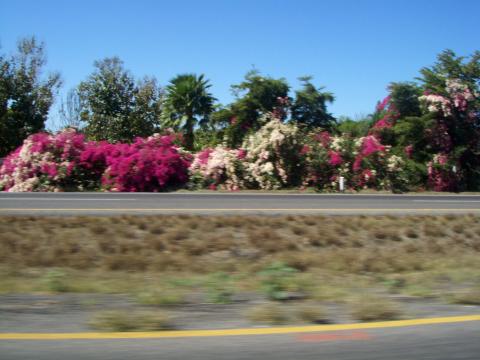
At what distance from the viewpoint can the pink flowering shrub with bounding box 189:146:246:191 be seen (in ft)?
84.9

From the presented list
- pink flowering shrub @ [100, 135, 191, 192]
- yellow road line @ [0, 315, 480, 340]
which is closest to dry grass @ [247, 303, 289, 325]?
yellow road line @ [0, 315, 480, 340]

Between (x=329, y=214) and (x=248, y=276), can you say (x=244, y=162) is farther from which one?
(x=248, y=276)

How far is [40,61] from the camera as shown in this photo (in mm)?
40750

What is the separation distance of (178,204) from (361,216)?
21.4ft

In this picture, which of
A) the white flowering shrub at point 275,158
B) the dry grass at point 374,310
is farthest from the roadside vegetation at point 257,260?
the white flowering shrub at point 275,158

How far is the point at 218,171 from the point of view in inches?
1021

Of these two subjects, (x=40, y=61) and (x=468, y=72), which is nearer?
(x=468, y=72)

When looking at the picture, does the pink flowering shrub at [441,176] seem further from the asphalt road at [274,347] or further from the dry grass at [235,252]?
the asphalt road at [274,347]

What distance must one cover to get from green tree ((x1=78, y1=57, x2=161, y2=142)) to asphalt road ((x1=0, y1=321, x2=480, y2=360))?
35.4 m

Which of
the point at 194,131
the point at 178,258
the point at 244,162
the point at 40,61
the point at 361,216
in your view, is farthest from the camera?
the point at 40,61

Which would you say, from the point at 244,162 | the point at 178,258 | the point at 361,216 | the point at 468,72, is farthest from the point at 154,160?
the point at 468,72

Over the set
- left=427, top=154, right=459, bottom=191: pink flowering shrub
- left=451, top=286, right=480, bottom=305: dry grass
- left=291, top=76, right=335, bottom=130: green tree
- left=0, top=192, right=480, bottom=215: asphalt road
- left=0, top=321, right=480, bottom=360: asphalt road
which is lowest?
left=451, top=286, right=480, bottom=305: dry grass

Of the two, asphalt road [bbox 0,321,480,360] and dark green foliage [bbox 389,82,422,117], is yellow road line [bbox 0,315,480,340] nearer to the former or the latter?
asphalt road [bbox 0,321,480,360]

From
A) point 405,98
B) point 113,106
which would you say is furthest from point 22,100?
point 405,98
